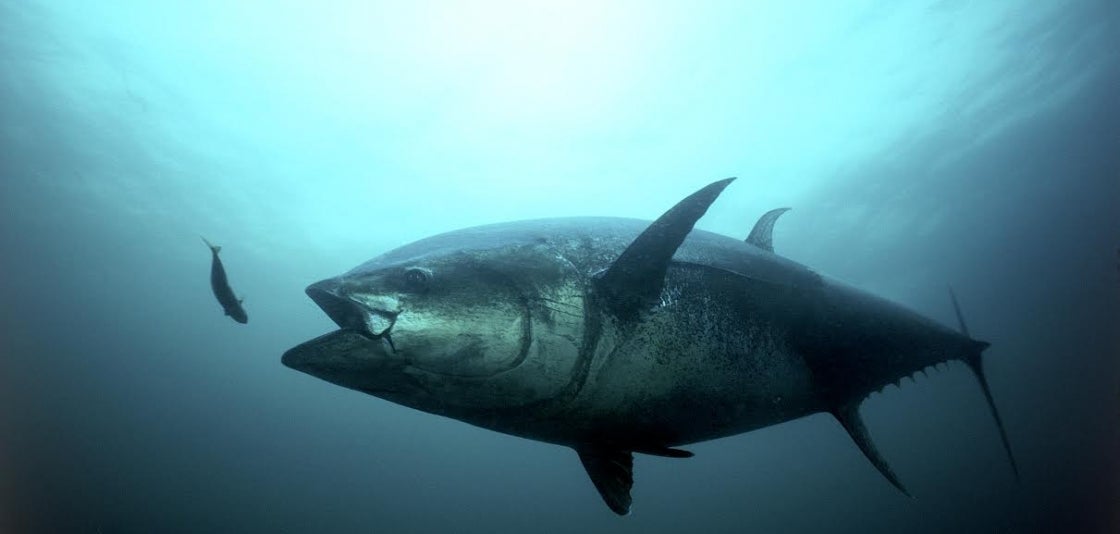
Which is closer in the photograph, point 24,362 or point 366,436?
point 24,362

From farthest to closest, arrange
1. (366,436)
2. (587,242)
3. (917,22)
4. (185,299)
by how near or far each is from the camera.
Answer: (366,436) < (185,299) < (917,22) < (587,242)

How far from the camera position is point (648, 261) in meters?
1.62

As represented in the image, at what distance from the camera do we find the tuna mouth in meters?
1.32

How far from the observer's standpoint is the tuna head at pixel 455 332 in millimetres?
1338

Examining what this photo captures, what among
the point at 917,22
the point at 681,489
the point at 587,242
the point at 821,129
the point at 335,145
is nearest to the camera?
the point at 587,242

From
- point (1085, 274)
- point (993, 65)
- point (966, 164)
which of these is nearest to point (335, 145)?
point (993, 65)

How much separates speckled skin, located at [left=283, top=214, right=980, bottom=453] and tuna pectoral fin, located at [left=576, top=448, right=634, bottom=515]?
126 millimetres

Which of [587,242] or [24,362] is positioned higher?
[587,242]

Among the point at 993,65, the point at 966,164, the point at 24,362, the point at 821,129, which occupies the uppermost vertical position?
the point at 993,65

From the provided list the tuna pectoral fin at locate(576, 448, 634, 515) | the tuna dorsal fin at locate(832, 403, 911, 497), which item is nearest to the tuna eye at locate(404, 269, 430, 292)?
the tuna pectoral fin at locate(576, 448, 634, 515)

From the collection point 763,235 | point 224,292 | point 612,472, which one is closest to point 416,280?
point 612,472

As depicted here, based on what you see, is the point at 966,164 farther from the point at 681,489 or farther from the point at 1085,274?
the point at 681,489

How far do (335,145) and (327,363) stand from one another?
22218mm

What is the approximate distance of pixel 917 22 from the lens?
14711 mm
